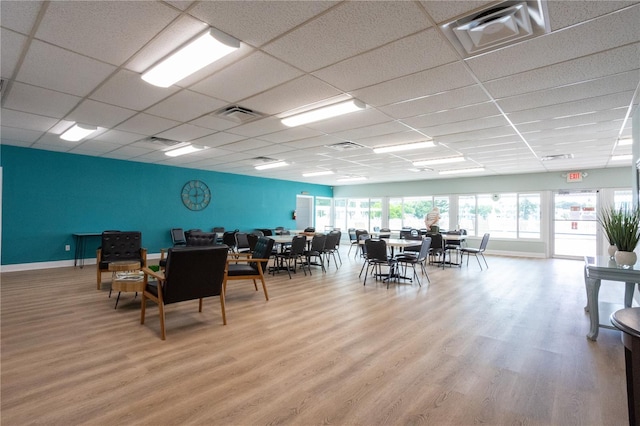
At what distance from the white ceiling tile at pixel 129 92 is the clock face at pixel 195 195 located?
18.1ft

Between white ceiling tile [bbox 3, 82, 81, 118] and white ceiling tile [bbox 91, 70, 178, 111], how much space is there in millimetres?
410

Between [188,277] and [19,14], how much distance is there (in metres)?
2.41

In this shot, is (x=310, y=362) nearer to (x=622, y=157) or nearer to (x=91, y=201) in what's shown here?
(x=91, y=201)

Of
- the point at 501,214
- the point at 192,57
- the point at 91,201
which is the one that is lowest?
the point at 501,214

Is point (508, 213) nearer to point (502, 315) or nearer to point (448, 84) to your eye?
point (502, 315)

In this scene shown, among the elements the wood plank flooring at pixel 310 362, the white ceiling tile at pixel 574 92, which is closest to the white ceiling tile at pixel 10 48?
the wood plank flooring at pixel 310 362

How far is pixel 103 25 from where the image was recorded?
7.42ft

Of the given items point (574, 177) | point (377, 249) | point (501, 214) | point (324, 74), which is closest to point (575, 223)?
A: point (574, 177)

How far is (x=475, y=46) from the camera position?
Result: 8.16 ft

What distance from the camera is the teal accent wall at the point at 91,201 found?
6.58 meters

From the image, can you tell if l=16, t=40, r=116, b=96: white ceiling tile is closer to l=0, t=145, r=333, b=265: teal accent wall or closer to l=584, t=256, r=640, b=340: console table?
l=0, t=145, r=333, b=265: teal accent wall

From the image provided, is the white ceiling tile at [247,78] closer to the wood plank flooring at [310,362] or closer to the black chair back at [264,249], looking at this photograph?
the black chair back at [264,249]

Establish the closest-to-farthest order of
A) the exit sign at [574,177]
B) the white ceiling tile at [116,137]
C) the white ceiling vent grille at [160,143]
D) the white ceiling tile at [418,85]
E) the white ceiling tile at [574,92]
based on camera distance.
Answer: the white ceiling tile at [418,85] → the white ceiling tile at [574,92] → the white ceiling tile at [116,137] → the white ceiling vent grille at [160,143] → the exit sign at [574,177]

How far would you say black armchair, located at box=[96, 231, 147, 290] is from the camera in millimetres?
5070
